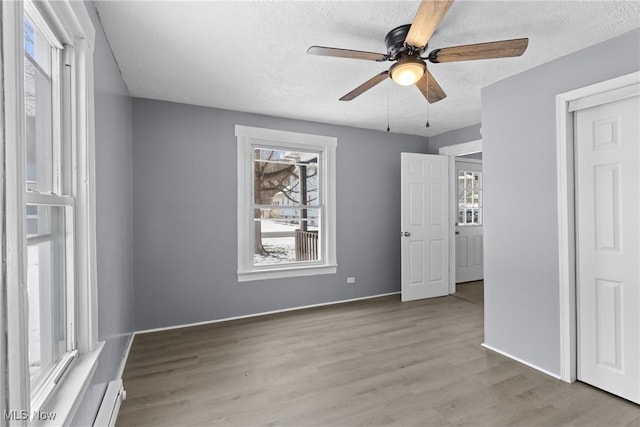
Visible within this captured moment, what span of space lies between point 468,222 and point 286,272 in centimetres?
363

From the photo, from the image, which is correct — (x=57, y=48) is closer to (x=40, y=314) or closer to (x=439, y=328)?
(x=40, y=314)

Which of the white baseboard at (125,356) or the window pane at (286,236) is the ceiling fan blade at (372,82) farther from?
the white baseboard at (125,356)

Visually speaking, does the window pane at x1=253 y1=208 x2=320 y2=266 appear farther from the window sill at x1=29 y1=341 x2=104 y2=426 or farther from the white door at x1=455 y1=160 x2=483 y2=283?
the white door at x1=455 y1=160 x2=483 y2=283

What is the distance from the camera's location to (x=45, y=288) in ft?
4.11

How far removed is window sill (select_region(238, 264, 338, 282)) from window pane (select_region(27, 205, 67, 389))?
2.42 meters

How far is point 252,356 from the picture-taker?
2.81 metres

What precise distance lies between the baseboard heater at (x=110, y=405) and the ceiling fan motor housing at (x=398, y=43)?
2596mm

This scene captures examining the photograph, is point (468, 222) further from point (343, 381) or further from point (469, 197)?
point (343, 381)

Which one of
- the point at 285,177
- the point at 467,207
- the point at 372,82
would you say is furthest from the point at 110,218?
the point at 467,207

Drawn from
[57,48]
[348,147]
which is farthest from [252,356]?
[348,147]

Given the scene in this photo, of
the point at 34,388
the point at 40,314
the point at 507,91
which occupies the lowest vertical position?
the point at 34,388

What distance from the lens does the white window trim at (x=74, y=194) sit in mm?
784

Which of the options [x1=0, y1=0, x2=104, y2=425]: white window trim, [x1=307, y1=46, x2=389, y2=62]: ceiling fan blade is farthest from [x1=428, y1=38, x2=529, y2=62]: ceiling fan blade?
[x1=0, y1=0, x2=104, y2=425]: white window trim

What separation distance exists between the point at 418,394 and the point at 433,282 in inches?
105
